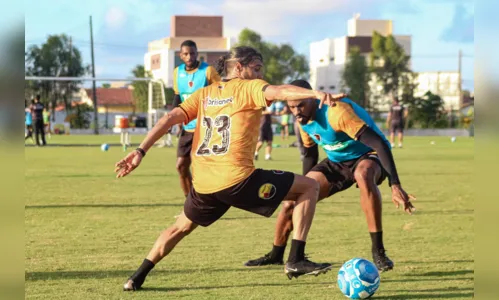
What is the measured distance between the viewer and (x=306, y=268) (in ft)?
20.4

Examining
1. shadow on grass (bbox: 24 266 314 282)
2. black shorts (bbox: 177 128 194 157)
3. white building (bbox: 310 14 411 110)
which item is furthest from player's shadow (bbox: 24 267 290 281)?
white building (bbox: 310 14 411 110)

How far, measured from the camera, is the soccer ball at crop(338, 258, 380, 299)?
20.1ft

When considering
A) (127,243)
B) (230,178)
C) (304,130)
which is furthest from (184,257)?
(230,178)

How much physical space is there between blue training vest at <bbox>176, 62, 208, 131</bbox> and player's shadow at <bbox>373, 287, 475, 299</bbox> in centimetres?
521

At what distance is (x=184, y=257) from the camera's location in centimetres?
817

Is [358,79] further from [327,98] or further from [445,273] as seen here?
[327,98]

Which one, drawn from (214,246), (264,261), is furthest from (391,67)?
(264,261)

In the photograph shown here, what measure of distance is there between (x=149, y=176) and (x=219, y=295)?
13123 mm

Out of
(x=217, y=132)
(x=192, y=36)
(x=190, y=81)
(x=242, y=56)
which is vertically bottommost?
(x=217, y=132)

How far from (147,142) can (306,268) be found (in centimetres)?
159
